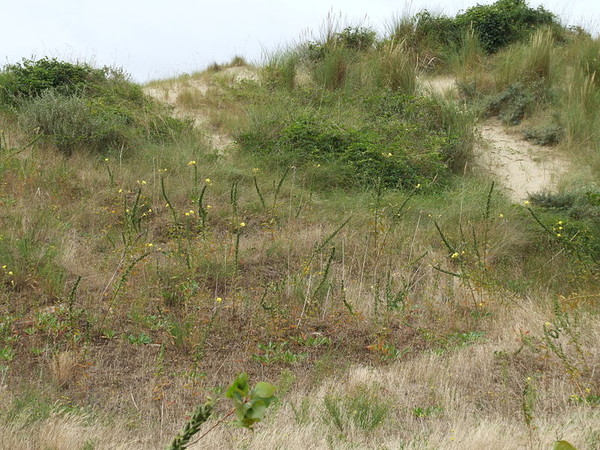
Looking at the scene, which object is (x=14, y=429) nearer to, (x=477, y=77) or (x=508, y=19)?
(x=477, y=77)

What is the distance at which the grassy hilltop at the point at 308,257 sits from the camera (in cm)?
370

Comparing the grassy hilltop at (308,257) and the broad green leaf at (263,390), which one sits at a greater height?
the broad green leaf at (263,390)

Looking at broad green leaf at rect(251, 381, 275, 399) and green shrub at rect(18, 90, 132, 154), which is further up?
green shrub at rect(18, 90, 132, 154)

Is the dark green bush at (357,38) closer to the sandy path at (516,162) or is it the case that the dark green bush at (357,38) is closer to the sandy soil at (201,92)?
the sandy soil at (201,92)

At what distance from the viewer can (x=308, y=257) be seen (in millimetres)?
5961

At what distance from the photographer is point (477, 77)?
11.5 m

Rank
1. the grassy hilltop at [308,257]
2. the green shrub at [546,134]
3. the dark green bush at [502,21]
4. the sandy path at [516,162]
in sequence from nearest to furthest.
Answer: the grassy hilltop at [308,257]
the sandy path at [516,162]
the green shrub at [546,134]
the dark green bush at [502,21]

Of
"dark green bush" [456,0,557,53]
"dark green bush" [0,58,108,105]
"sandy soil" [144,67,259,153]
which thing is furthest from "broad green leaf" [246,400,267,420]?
"dark green bush" [456,0,557,53]

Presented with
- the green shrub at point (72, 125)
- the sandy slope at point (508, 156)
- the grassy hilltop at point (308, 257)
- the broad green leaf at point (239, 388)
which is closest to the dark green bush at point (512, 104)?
the grassy hilltop at point (308, 257)

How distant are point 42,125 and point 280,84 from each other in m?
4.67

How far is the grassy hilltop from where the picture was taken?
145 inches

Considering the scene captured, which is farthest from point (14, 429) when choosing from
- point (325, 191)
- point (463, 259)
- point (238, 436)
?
point (325, 191)

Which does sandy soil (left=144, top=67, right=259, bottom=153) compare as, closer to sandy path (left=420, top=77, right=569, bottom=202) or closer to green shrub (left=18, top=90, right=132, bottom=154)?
green shrub (left=18, top=90, right=132, bottom=154)

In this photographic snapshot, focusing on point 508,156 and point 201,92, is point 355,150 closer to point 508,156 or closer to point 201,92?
point 508,156
